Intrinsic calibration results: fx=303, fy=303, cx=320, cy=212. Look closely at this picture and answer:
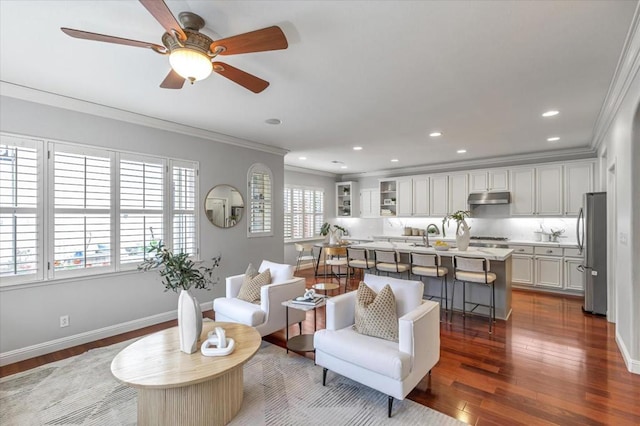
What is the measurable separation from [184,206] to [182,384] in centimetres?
308

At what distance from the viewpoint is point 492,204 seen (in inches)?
269

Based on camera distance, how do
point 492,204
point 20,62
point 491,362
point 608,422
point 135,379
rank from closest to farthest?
point 135,379 < point 608,422 < point 20,62 < point 491,362 < point 492,204

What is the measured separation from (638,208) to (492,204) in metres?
4.21

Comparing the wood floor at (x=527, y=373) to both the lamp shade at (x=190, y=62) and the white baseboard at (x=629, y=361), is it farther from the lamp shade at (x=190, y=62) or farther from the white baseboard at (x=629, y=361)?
the lamp shade at (x=190, y=62)

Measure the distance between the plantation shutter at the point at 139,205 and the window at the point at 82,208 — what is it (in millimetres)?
11

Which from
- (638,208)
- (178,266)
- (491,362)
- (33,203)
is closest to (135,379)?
(178,266)

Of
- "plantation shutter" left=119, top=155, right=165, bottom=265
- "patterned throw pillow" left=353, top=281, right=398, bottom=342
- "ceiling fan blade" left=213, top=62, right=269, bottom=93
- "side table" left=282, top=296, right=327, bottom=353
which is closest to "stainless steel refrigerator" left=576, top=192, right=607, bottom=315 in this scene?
"patterned throw pillow" left=353, top=281, right=398, bottom=342

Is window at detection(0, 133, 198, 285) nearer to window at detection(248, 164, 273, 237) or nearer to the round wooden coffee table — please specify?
window at detection(248, 164, 273, 237)

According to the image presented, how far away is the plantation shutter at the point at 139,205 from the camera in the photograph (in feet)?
12.8

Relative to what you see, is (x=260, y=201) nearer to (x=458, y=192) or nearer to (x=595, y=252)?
(x=458, y=192)

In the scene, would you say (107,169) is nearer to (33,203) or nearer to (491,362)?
(33,203)

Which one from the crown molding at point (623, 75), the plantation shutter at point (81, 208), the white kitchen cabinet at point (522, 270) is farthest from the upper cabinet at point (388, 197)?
the plantation shutter at point (81, 208)

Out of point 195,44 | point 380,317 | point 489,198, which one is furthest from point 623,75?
point 489,198

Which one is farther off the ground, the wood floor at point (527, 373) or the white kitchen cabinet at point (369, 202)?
the white kitchen cabinet at point (369, 202)
